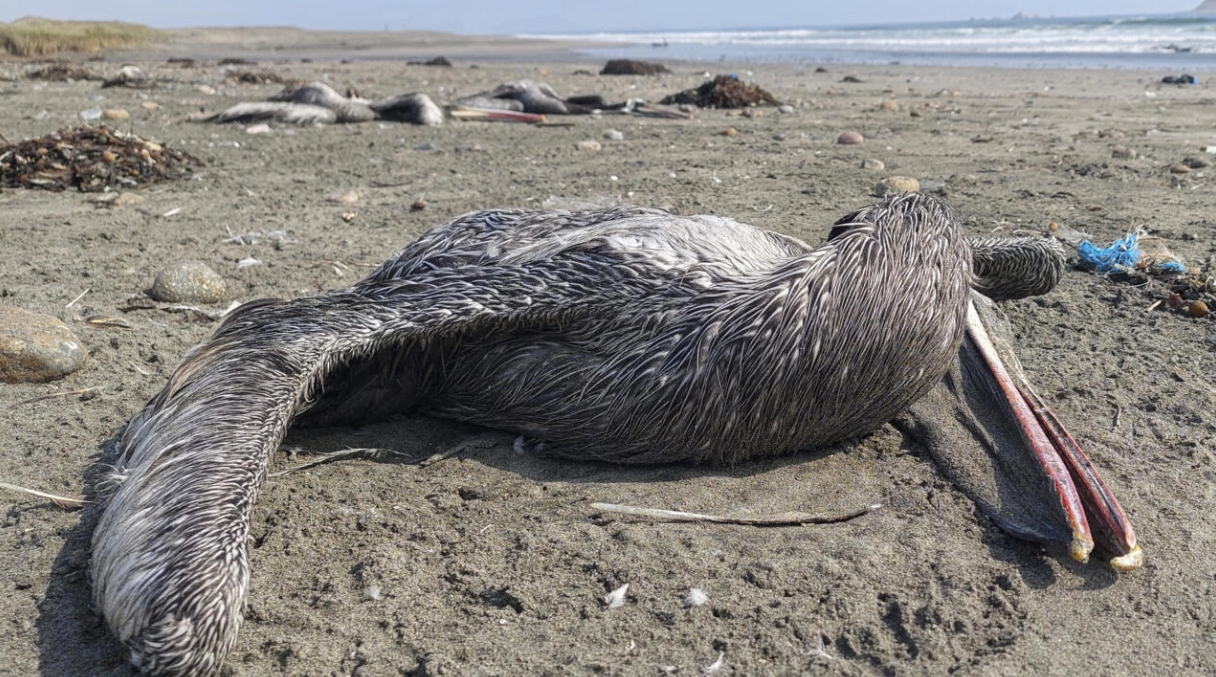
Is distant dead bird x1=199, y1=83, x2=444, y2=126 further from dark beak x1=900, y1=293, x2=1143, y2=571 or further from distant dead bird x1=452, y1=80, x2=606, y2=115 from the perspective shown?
dark beak x1=900, y1=293, x2=1143, y2=571

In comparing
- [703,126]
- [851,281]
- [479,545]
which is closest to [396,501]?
[479,545]

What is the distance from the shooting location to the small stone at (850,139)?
10.6 m

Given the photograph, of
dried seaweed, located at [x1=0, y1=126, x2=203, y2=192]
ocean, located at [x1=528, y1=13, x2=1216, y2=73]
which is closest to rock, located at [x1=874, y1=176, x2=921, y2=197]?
dried seaweed, located at [x1=0, y1=126, x2=203, y2=192]

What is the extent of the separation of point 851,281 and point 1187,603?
1.52 m

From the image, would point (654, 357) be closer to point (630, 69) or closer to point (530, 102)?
point (530, 102)

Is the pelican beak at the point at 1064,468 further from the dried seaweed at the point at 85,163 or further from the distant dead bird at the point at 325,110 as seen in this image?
the distant dead bird at the point at 325,110

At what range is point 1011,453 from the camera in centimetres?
354

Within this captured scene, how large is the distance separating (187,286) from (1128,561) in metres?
5.06

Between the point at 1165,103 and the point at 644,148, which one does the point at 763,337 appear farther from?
the point at 1165,103

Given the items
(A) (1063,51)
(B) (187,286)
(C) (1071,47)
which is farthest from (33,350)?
(C) (1071,47)

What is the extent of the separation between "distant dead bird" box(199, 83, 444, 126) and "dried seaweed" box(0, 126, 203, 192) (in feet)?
11.3

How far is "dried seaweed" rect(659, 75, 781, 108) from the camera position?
1479 cm

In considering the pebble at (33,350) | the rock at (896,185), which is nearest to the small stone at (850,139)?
the rock at (896,185)

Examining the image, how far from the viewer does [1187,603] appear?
9.50 ft
